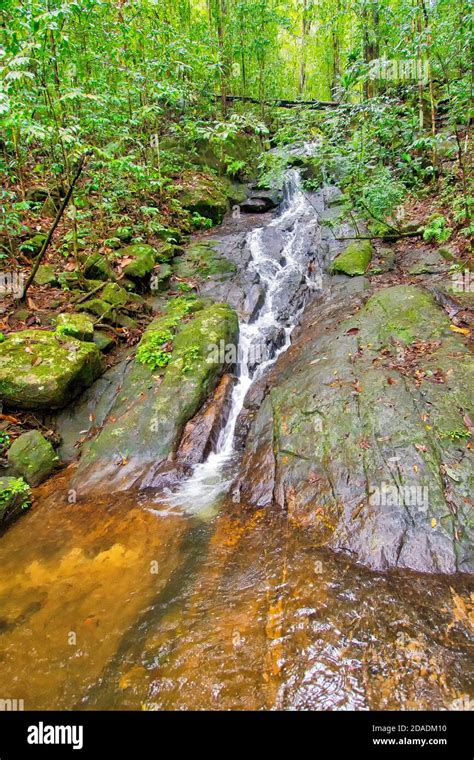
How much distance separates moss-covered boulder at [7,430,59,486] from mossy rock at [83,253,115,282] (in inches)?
157

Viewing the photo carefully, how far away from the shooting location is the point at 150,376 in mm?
6867

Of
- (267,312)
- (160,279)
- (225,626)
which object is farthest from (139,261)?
(225,626)

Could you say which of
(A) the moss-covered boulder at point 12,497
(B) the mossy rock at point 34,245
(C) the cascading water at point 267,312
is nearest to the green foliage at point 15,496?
(A) the moss-covered boulder at point 12,497

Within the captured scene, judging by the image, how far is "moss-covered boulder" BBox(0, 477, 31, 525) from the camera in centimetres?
495

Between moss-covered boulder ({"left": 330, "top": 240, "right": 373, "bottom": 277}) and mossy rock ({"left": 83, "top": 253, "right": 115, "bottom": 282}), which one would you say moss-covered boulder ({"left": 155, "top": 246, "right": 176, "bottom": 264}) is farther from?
moss-covered boulder ({"left": 330, "top": 240, "right": 373, "bottom": 277})

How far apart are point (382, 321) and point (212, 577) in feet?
15.1

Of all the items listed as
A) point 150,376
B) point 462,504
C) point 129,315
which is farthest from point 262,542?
point 129,315

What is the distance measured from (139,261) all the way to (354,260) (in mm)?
4930

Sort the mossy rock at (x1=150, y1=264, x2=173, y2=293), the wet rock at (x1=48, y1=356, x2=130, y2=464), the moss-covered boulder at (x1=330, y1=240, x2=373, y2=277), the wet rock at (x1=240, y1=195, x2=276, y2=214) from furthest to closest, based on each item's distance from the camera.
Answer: the wet rock at (x1=240, y1=195, x2=276, y2=214) → the mossy rock at (x1=150, y1=264, x2=173, y2=293) → the moss-covered boulder at (x1=330, y1=240, x2=373, y2=277) → the wet rock at (x1=48, y1=356, x2=130, y2=464)

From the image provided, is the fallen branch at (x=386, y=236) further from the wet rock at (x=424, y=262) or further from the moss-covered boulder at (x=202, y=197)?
the moss-covered boulder at (x=202, y=197)

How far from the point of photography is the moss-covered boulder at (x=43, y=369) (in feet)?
19.3

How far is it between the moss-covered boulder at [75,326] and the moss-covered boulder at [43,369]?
181 millimetres

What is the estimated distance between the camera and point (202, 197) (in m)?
12.6

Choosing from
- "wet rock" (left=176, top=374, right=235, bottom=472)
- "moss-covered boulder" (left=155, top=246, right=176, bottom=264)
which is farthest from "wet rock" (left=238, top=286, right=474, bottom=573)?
"moss-covered boulder" (left=155, top=246, right=176, bottom=264)
